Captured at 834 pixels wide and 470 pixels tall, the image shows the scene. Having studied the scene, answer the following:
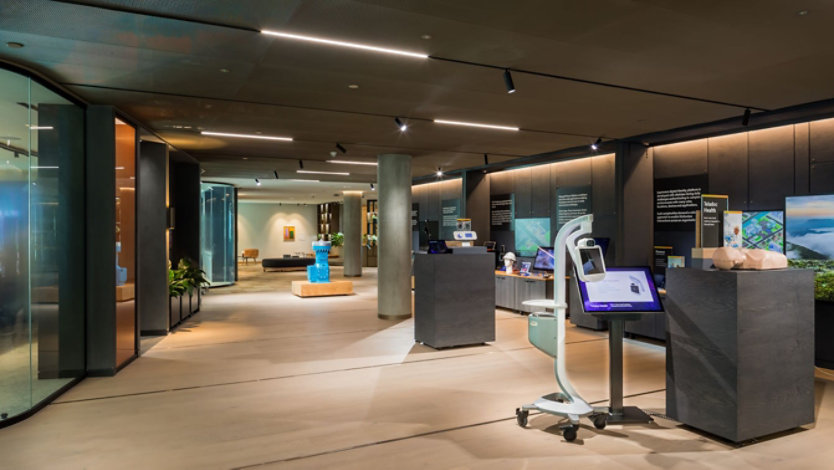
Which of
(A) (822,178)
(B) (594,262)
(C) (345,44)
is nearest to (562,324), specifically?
(B) (594,262)

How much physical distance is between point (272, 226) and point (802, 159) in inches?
962

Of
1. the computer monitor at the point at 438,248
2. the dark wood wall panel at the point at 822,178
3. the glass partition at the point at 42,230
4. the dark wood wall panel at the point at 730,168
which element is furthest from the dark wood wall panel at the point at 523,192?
the glass partition at the point at 42,230

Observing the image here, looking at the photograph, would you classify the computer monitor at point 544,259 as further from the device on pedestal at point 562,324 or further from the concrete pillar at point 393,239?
the device on pedestal at point 562,324

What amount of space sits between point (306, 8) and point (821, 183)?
645 cm

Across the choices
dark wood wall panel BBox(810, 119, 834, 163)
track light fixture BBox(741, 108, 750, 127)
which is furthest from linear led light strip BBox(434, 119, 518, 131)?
dark wood wall panel BBox(810, 119, 834, 163)

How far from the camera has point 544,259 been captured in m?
9.88

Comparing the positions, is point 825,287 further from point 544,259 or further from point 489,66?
point 489,66

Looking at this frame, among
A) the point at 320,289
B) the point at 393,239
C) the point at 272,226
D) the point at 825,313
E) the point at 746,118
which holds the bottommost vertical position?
the point at 320,289

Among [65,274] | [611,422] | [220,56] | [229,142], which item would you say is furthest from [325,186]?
[611,422]

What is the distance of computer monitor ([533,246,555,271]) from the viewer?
9750 millimetres

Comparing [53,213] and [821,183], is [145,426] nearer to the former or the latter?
[53,213]

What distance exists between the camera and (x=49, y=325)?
227 inches

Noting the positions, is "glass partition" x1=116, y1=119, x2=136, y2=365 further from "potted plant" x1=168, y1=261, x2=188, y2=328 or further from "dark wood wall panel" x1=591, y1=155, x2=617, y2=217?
"dark wood wall panel" x1=591, y1=155, x2=617, y2=217

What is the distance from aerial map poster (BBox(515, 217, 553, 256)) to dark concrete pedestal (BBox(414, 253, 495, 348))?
375 cm
